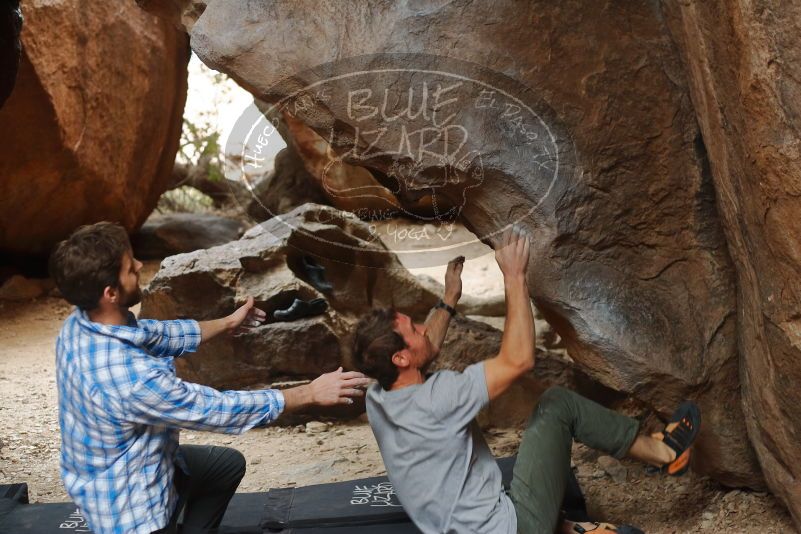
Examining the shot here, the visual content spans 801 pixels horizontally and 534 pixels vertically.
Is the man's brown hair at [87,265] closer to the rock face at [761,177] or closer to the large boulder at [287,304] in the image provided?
the rock face at [761,177]

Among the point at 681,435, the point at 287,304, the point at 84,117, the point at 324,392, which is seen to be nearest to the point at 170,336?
the point at 324,392

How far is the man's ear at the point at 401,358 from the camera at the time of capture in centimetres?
255

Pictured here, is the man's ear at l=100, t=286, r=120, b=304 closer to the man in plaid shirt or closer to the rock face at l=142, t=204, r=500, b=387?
the man in plaid shirt

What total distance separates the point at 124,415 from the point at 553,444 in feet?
4.56

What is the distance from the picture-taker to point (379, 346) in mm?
2557

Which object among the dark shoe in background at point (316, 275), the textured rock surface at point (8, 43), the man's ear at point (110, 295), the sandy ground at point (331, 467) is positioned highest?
the textured rock surface at point (8, 43)

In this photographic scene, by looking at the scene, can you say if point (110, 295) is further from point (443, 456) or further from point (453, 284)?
point (453, 284)

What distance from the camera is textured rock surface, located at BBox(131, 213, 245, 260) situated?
863 cm

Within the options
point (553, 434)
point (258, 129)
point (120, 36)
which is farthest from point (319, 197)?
point (553, 434)

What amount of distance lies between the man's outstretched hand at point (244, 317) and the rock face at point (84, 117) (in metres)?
4.22

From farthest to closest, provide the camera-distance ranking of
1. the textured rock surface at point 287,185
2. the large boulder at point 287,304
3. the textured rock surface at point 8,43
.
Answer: the textured rock surface at point 287,185
the large boulder at point 287,304
the textured rock surface at point 8,43

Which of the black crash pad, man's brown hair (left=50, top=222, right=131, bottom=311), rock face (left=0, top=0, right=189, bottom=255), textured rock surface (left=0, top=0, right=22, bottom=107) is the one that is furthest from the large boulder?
rock face (left=0, top=0, right=189, bottom=255)

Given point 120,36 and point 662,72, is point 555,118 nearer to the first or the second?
point 662,72

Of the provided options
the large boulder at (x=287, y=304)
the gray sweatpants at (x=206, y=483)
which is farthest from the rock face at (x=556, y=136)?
the large boulder at (x=287, y=304)
